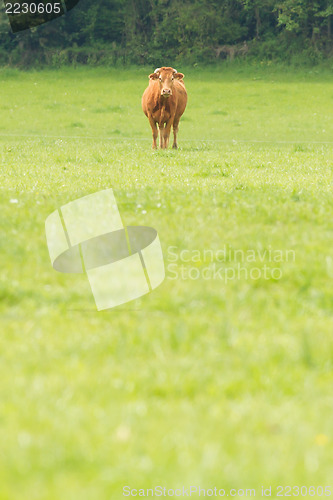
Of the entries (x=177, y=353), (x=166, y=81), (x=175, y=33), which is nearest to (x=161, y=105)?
(x=166, y=81)

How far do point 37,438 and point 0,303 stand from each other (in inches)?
111

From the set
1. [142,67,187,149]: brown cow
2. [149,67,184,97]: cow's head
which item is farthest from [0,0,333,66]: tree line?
[149,67,184,97]: cow's head

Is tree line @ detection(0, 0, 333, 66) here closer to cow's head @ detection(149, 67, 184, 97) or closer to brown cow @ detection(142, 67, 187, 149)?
brown cow @ detection(142, 67, 187, 149)

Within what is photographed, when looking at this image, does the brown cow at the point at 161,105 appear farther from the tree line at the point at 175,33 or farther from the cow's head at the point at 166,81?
the tree line at the point at 175,33

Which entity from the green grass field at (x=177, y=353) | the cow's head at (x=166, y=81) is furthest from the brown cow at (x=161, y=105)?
the green grass field at (x=177, y=353)

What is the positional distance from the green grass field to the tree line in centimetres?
4598

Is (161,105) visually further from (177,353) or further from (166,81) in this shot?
(177,353)

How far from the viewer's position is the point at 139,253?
8.17m

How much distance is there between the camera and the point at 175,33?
59938 mm

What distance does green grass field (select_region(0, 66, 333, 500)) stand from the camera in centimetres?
393

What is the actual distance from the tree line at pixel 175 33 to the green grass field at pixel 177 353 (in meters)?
46.0

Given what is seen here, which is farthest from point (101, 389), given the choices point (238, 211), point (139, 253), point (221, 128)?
point (221, 128)

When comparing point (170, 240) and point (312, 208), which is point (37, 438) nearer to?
point (170, 240)

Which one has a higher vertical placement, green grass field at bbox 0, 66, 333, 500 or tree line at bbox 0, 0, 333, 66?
green grass field at bbox 0, 66, 333, 500
